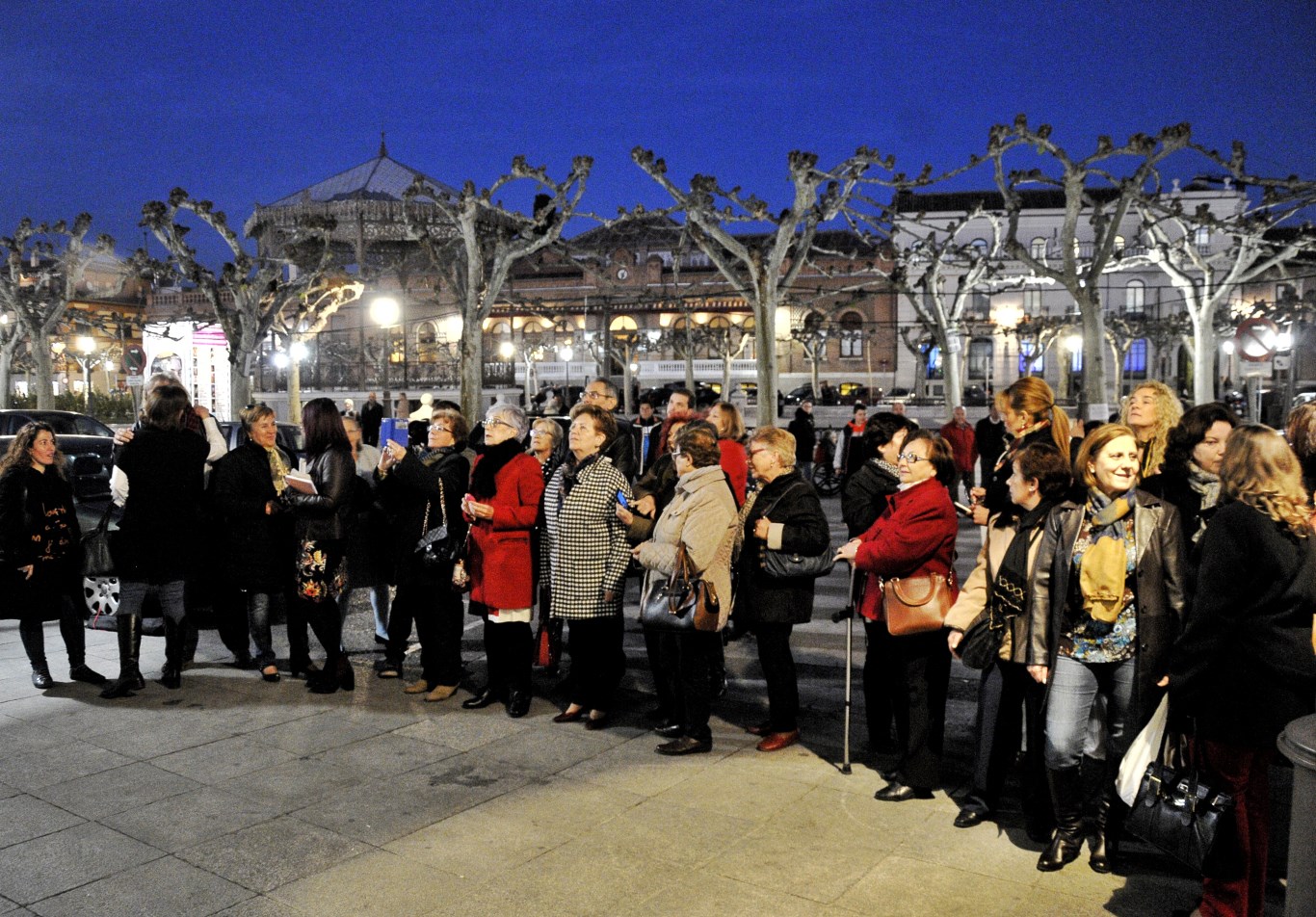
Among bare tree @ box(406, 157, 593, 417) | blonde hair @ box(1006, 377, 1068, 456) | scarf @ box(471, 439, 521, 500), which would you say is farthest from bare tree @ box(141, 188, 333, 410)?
blonde hair @ box(1006, 377, 1068, 456)

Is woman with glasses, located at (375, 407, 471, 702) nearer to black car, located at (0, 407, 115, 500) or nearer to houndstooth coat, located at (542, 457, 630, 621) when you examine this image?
houndstooth coat, located at (542, 457, 630, 621)

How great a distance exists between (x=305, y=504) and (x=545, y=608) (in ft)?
5.51

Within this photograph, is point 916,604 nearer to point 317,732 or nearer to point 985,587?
point 985,587

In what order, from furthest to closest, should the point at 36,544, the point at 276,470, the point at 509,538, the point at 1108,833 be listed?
the point at 276,470 < the point at 36,544 < the point at 509,538 < the point at 1108,833

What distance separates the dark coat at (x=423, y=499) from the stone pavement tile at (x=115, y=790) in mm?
1932

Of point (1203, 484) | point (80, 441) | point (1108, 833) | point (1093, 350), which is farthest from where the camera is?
point (1093, 350)

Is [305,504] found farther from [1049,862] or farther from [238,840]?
[1049,862]

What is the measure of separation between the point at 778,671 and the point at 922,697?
0.91 meters

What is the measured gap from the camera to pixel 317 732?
6.12 metres

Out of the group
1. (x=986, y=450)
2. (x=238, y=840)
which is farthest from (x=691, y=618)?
(x=986, y=450)

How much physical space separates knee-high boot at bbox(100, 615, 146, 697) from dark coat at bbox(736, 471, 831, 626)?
4026 mm

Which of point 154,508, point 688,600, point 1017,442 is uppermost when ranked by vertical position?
point 1017,442

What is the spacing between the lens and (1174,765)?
3.90m

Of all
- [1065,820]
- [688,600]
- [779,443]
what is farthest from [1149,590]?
[688,600]
